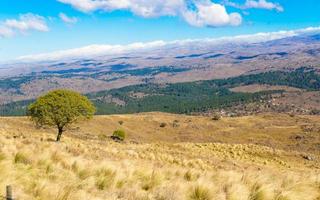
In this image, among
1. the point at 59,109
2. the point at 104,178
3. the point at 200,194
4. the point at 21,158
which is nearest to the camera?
the point at 200,194

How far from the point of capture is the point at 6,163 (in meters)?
11.9

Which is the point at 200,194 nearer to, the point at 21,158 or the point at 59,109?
the point at 21,158

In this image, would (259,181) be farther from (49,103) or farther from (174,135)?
(174,135)

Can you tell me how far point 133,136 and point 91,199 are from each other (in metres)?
115

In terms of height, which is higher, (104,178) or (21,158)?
(21,158)

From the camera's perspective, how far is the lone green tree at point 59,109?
187 ft

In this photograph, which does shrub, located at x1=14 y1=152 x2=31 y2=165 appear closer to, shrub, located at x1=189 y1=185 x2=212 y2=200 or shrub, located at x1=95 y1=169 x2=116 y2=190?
shrub, located at x1=95 y1=169 x2=116 y2=190

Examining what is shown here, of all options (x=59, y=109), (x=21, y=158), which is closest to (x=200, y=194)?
(x=21, y=158)

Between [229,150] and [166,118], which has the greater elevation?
Result: [229,150]

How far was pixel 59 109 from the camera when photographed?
57000 millimetres

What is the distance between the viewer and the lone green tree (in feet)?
187

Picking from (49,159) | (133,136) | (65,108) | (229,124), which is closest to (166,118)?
(229,124)

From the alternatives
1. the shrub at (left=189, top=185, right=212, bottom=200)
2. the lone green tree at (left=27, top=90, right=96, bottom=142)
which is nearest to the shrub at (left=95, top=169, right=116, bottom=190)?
the shrub at (left=189, top=185, right=212, bottom=200)

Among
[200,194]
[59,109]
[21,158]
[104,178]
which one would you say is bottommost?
[59,109]
